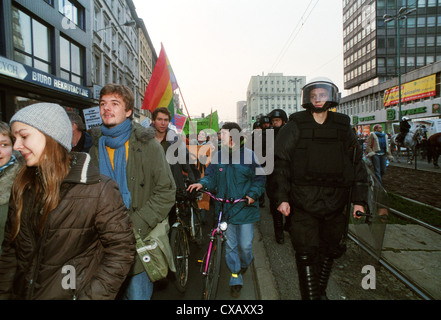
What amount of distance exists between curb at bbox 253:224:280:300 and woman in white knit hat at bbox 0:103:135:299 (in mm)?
2109

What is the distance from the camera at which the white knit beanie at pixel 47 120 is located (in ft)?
4.79

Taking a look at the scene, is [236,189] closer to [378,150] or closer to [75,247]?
[75,247]

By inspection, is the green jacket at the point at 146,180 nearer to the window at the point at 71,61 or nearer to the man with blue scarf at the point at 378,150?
the man with blue scarf at the point at 378,150

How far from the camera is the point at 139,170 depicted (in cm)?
227

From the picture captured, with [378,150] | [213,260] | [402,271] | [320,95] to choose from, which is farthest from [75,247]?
[378,150]

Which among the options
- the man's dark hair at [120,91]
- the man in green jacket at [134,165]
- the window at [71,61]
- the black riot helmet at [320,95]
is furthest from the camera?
the window at [71,61]

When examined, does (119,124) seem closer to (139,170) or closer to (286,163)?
(139,170)

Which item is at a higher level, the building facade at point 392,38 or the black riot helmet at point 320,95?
the building facade at point 392,38

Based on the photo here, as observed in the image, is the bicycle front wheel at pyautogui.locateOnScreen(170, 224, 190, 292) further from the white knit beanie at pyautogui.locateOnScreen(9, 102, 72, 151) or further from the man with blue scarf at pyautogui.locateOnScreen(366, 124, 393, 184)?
the man with blue scarf at pyautogui.locateOnScreen(366, 124, 393, 184)

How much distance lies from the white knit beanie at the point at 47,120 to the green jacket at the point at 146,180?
2.43 feet

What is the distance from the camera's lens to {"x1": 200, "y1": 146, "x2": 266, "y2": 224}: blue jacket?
3.34 metres

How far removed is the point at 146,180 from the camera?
7.54 feet

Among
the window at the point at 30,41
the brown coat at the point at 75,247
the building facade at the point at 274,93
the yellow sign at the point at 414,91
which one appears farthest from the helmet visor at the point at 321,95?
the building facade at the point at 274,93

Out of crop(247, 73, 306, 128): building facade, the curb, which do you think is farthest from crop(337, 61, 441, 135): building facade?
crop(247, 73, 306, 128): building facade
